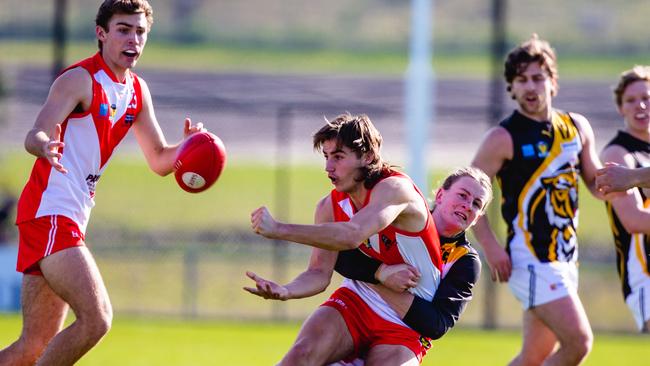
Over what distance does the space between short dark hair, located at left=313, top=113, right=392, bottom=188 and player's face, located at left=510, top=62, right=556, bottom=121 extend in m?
1.62

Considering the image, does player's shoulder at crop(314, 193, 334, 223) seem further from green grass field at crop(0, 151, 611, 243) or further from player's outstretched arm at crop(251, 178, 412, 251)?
green grass field at crop(0, 151, 611, 243)

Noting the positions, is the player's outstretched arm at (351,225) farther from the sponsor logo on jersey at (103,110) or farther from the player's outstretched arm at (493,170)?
the player's outstretched arm at (493,170)

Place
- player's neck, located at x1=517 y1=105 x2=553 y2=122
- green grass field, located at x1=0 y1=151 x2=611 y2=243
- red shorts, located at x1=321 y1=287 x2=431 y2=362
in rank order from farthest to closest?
green grass field, located at x1=0 y1=151 x2=611 y2=243 < player's neck, located at x1=517 y1=105 x2=553 y2=122 < red shorts, located at x1=321 y1=287 x2=431 y2=362

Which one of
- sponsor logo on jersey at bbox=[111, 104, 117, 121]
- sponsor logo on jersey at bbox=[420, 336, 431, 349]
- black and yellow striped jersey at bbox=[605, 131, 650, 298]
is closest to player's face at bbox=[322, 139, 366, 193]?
sponsor logo on jersey at bbox=[420, 336, 431, 349]

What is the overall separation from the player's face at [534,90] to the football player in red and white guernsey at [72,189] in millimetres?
2190

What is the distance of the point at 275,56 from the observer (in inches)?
1270

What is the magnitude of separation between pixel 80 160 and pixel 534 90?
263cm

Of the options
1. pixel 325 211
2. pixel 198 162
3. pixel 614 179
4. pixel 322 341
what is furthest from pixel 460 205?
pixel 198 162

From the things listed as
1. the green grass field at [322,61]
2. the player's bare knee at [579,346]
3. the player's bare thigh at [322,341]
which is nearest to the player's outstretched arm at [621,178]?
the player's bare knee at [579,346]

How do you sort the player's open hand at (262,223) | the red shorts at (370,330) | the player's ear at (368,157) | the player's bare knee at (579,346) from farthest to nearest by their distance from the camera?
the player's bare knee at (579,346) < the red shorts at (370,330) < the player's ear at (368,157) < the player's open hand at (262,223)

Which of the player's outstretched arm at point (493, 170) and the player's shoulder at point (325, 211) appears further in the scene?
the player's outstretched arm at point (493, 170)

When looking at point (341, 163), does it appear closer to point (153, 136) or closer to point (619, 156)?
point (153, 136)

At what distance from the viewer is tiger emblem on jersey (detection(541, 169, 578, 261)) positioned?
22.2ft

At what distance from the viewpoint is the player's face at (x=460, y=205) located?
5.68 meters
